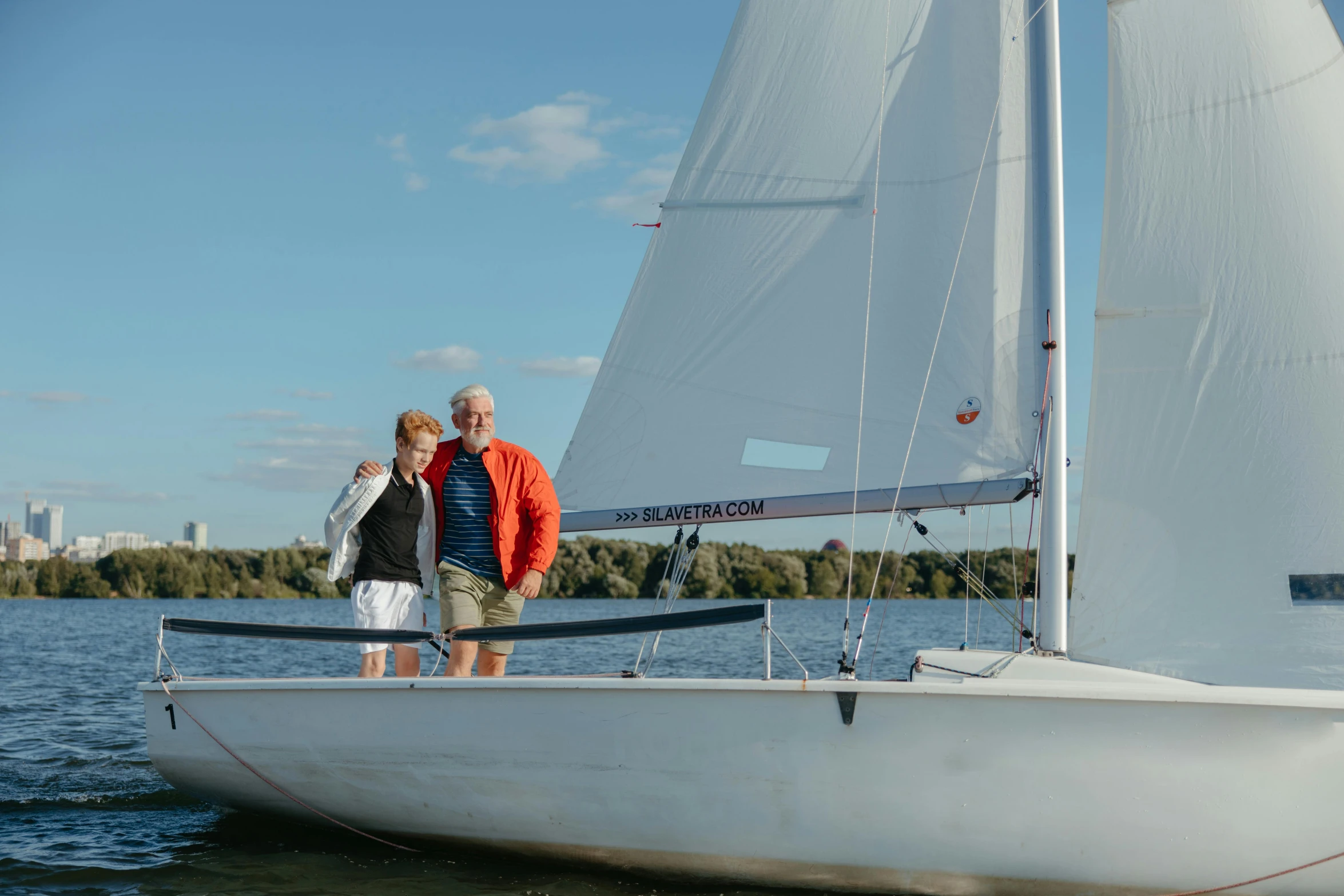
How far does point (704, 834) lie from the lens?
4.37 metres

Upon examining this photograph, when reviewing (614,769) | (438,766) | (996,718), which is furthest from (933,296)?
(438,766)

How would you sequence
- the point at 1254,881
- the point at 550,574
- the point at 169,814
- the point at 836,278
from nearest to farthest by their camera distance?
the point at 1254,881, the point at 836,278, the point at 169,814, the point at 550,574

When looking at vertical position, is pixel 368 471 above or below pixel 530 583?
above

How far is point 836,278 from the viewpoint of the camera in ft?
19.6

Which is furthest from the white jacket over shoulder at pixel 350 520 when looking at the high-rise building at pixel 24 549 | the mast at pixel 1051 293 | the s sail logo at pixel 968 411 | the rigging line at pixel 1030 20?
the high-rise building at pixel 24 549

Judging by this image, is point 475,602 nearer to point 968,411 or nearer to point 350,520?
point 350,520

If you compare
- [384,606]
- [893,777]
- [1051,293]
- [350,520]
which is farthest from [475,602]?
[1051,293]

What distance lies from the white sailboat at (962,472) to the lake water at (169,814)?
7.9 inches

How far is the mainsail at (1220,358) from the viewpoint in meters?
4.59

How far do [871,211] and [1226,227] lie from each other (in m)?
1.78

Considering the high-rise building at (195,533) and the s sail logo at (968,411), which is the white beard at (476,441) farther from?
the high-rise building at (195,533)

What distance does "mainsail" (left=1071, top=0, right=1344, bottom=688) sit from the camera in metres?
4.59

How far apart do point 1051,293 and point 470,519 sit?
122 inches

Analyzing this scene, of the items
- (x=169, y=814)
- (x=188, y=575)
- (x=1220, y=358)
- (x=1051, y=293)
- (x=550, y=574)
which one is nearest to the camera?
(x=1220, y=358)
